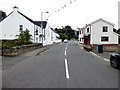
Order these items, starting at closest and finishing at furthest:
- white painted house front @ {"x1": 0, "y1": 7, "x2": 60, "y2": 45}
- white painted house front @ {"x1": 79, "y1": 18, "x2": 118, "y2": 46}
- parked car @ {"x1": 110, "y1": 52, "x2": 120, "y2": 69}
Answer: parked car @ {"x1": 110, "y1": 52, "x2": 120, "y2": 69}, white painted house front @ {"x1": 0, "y1": 7, "x2": 60, "y2": 45}, white painted house front @ {"x1": 79, "y1": 18, "x2": 118, "y2": 46}

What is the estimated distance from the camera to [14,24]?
132 ft

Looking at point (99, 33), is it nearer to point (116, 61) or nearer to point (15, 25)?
point (15, 25)

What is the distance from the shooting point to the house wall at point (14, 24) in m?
40.0

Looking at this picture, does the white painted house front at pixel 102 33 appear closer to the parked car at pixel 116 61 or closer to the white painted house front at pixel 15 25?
the white painted house front at pixel 15 25

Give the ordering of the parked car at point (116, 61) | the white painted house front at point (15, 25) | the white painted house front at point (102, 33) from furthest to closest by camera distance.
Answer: the white painted house front at point (102, 33), the white painted house front at point (15, 25), the parked car at point (116, 61)

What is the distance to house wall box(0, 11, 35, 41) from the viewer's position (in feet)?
131

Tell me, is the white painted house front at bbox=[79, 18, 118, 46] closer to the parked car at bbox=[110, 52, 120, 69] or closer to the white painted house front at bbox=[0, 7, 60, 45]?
the white painted house front at bbox=[0, 7, 60, 45]

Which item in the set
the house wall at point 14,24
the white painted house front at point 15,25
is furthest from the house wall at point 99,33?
the house wall at point 14,24

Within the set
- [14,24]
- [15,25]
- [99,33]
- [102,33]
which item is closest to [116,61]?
[15,25]

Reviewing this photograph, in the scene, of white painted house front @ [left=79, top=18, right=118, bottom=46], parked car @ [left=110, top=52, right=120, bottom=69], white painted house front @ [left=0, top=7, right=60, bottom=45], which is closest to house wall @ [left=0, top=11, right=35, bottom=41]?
white painted house front @ [left=0, top=7, right=60, bottom=45]

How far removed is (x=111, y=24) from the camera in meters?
45.7

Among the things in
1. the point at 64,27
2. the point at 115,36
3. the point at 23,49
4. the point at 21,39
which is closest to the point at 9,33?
the point at 21,39

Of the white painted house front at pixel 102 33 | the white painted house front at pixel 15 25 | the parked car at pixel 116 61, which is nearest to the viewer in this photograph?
the parked car at pixel 116 61

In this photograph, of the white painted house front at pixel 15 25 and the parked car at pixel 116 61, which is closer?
the parked car at pixel 116 61
